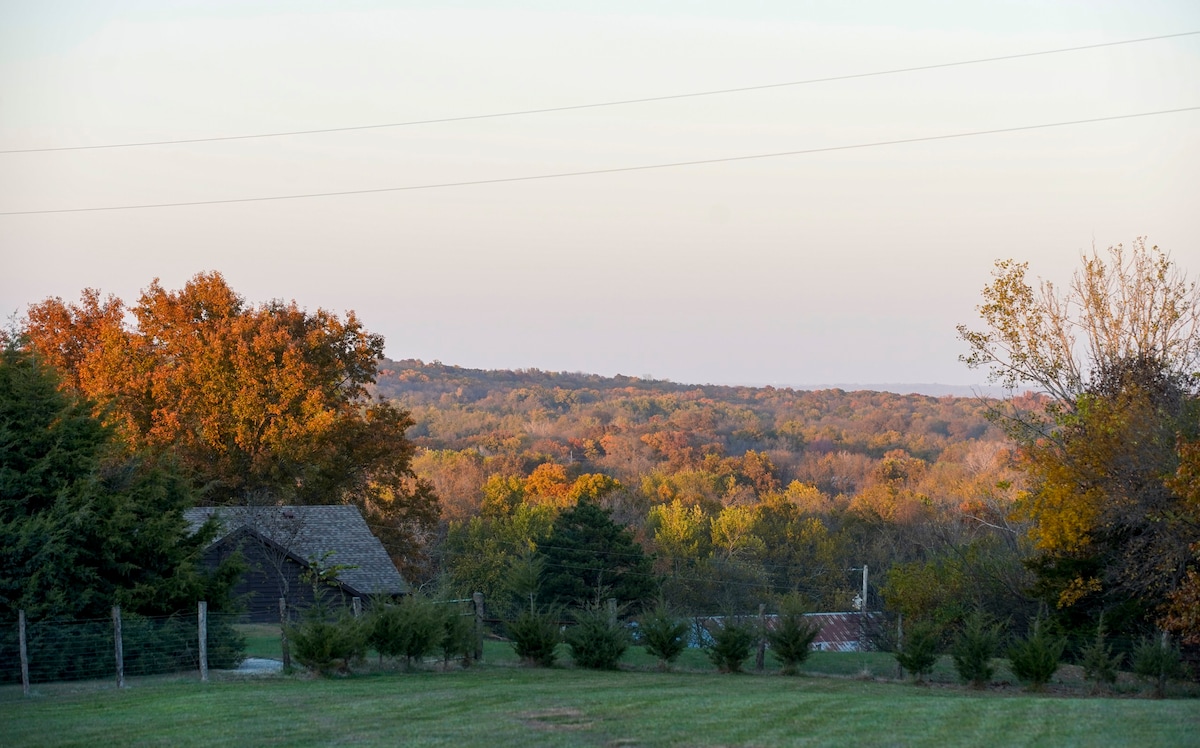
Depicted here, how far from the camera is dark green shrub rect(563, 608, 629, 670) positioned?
2039 cm

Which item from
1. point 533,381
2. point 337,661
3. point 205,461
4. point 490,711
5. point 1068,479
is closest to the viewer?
point 490,711

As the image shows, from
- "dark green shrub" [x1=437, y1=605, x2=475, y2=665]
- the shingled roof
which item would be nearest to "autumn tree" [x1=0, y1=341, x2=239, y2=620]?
"dark green shrub" [x1=437, y1=605, x2=475, y2=665]

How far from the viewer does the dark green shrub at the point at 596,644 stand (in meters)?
20.4

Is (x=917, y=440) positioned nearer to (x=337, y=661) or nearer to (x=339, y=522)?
(x=339, y=522)

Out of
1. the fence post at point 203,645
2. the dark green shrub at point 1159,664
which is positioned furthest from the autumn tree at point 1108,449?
the fence post at point 203,645

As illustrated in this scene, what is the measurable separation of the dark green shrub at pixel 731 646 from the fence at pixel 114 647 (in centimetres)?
867

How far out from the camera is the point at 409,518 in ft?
142

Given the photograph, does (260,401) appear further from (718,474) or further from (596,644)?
(718,474)

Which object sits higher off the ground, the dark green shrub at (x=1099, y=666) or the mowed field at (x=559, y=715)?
the mowed field at (x=559, y=715)

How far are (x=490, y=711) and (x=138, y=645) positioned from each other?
8.67 metres

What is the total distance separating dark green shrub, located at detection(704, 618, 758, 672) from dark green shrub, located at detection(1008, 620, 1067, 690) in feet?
14.9

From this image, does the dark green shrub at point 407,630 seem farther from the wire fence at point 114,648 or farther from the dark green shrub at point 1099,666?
the dark green shrub at point 1099,666

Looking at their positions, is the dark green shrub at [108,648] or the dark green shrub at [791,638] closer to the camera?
the dark green shrub at [108,648]

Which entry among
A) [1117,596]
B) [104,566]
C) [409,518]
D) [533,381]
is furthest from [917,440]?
[104,566]
